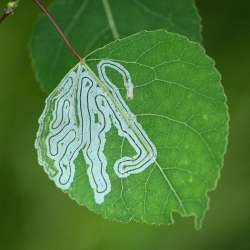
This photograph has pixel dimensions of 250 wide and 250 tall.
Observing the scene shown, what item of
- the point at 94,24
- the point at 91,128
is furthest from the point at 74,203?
the point at 91,128

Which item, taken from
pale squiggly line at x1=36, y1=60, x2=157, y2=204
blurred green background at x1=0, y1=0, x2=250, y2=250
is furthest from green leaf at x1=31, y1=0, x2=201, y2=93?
blurred green background at x1=0, y1=0, x2=250, y2=250

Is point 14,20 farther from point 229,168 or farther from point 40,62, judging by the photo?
point 229,168

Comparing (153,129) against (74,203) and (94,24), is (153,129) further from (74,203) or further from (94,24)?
(74,203)

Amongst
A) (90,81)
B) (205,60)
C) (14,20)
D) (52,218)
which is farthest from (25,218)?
(205,60)

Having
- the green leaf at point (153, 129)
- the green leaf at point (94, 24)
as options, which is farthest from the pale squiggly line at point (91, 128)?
the green leaf at point (94, 24)

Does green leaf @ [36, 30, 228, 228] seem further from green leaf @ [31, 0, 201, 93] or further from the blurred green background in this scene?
the blurred green background

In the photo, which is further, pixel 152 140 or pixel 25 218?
pixel 25 218
